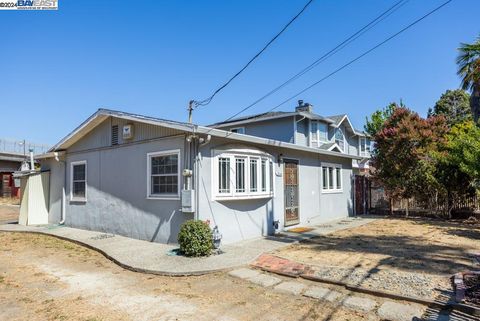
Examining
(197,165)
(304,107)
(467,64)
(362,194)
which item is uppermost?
(304,107)

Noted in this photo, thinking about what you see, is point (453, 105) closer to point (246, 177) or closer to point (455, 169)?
point (455, 169)

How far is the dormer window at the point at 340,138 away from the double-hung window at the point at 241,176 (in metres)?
19.3

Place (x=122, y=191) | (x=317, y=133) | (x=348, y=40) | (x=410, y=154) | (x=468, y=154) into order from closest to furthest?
(x=348, y=40) < (x=122, y=191) < (x=468, y=154) < (x=410, y=154) < (x=317, y=133)

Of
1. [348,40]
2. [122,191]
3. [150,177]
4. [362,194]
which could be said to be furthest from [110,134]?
[362,194]

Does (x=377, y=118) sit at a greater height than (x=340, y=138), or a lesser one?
greater

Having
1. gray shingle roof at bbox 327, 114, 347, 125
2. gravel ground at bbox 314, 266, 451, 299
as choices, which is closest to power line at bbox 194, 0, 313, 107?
gravel ground at bbox 314, 266, 451, 299

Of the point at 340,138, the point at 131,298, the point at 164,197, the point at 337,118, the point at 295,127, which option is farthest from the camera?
the point at 340,138

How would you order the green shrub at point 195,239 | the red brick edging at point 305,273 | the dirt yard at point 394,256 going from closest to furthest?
the red brick edging at point 305,273 → the dirt yard at point 394,256 → the green shrub at point 195,239

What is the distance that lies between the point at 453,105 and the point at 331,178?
102 feet

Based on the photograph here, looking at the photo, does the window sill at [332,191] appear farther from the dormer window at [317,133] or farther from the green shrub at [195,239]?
the dormer window at [317,133]

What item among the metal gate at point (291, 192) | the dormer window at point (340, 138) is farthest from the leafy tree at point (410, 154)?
the dormer window at point (340, 138)

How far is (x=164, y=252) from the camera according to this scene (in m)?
7.94

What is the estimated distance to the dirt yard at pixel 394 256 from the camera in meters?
5.55

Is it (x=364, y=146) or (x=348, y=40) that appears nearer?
(x=348, y=40)
